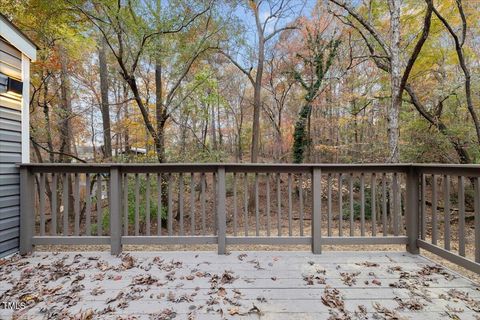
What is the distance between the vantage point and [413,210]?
3248mm

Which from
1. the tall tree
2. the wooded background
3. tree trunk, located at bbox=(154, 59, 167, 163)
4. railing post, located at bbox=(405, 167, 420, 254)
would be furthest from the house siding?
the tall tree

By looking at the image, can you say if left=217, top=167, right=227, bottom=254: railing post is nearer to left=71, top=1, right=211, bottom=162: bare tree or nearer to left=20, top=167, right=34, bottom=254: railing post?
left=20, top=167, right=34, bottom=254: railing post

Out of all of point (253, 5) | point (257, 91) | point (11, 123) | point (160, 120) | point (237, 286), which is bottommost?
point (237, 286)

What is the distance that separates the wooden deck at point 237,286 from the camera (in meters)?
1.97

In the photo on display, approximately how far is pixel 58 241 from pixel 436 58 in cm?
939

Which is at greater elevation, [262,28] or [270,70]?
[262,28]

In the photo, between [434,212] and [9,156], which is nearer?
[434,212]

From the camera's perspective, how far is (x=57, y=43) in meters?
7.11

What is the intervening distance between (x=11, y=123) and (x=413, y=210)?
515cm

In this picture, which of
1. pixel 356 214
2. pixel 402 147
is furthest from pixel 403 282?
pixel 356 214

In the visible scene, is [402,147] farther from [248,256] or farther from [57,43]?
[57,43]

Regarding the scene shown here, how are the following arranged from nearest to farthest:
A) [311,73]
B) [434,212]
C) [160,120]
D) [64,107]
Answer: [434,212], [160,120], [64,107], [311,73]

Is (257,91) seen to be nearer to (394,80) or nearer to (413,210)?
(394,80)

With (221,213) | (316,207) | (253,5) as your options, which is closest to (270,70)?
(253,5)
